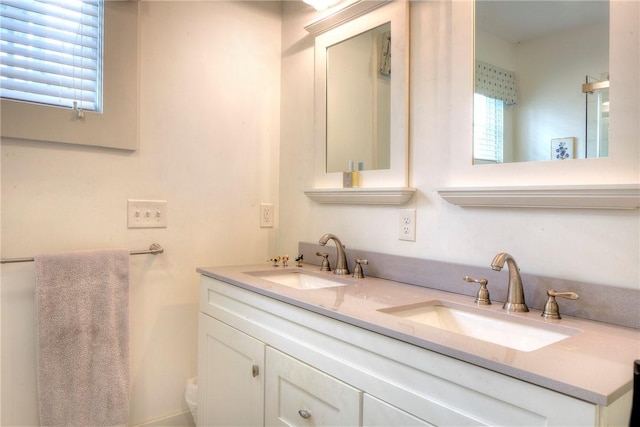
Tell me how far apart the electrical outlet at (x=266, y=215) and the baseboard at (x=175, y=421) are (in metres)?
0.93

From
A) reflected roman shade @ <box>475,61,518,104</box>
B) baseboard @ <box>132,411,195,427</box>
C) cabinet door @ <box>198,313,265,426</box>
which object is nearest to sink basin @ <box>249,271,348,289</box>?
cabinet door @ <box>198,313,265,426</box>

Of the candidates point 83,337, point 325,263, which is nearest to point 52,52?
point 83,337

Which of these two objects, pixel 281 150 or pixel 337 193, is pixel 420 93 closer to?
pixel 337 193

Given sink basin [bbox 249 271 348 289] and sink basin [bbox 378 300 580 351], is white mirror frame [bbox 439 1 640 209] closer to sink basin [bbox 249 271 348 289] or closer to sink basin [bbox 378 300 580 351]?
sink basin [bbox 378 300 580 351]

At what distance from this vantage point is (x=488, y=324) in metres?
1.11

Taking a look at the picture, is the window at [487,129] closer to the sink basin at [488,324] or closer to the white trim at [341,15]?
the sink basin at [488,324]

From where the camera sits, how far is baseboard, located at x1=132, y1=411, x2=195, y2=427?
176cm

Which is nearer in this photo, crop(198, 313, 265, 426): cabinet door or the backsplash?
the backsplash

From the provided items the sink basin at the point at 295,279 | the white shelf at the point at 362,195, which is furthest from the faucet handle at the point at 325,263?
the white shelf at the point at 362,195

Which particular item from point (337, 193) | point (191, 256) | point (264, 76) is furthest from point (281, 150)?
point (191, 256)

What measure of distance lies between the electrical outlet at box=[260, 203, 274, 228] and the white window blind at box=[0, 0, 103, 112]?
850 millimetres

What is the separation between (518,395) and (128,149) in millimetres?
1592

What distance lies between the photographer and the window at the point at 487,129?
1.25 metres

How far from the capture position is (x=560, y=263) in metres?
1.12
